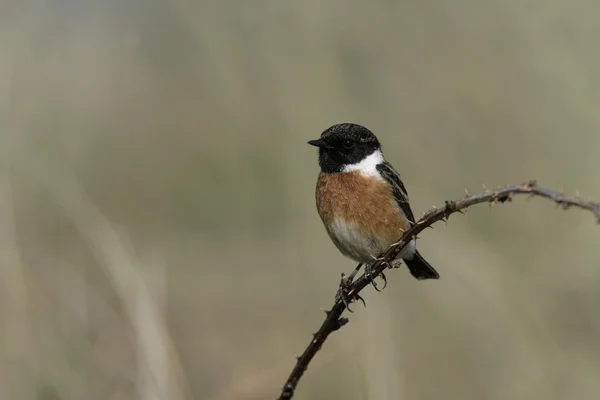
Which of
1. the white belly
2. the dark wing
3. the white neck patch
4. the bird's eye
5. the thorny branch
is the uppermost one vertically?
the bird's eye

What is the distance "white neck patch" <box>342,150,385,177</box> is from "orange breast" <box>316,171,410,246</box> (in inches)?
1.2

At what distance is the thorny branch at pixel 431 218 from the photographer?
60.9 inches

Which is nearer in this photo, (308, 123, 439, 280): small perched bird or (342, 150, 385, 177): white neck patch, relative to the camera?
(308, 123, 439, 280): small perched bird

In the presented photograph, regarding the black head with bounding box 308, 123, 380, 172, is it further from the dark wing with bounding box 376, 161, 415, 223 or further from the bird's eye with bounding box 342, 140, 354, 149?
the dark wing with bounding box 376, 161, 415, 223

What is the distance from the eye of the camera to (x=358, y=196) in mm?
4098

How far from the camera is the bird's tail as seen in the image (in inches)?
173

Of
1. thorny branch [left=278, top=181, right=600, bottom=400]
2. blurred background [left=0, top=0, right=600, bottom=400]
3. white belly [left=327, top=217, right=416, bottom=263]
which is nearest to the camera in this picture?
thorny branch [left=278, top=181, right=600, bottom=400]

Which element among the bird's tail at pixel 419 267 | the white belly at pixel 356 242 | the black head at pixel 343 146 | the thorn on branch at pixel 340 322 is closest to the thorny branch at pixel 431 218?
the thorn on branch at pixel 340 322

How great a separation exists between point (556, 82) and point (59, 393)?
347 cm

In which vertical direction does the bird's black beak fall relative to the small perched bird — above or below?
above

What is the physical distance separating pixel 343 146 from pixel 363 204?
1.07 feet

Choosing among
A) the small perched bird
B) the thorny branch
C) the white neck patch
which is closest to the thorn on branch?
the thorny branch

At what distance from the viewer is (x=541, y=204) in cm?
583

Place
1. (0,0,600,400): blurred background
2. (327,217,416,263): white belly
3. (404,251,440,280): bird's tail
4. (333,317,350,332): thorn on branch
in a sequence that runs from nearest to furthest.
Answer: (333,317,350,332): thorn on branch → (327,217,416,263): white belly → (0,0,600,400): blurred background → (404,251,440,280): bird's tail
